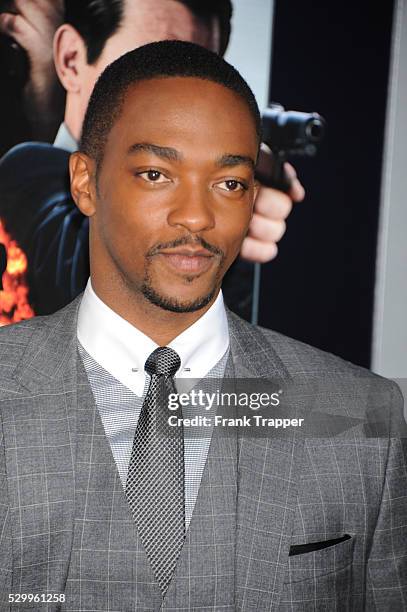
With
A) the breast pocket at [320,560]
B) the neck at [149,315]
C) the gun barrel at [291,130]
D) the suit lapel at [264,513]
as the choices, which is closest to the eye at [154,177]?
the neck at [149,315]

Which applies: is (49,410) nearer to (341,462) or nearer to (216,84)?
(341,462)

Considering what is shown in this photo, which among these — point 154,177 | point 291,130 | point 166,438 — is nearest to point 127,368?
point 166,438

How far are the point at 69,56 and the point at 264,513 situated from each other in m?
1.30

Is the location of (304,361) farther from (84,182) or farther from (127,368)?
(84,182)

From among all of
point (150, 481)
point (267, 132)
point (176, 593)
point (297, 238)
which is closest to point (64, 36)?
point (267, 132)

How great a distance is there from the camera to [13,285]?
1951 millimetres

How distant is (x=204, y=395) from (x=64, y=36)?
3.58ft

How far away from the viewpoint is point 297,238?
2.24 m

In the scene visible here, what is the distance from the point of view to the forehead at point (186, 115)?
1326 mm

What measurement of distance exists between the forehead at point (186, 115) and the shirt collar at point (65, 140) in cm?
59

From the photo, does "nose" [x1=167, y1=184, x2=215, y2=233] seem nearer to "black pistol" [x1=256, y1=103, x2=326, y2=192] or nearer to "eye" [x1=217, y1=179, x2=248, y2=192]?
"eye" [x1=217, y1=179, x2=248, y2=192]

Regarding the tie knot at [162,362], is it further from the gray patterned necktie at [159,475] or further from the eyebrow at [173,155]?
the eyebrow at [173,155]

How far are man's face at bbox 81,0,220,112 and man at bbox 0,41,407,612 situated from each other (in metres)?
0.49

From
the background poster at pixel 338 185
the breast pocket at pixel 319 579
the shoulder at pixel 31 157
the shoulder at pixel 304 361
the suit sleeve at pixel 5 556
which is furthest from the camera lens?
the background poster at pixel 338 185
